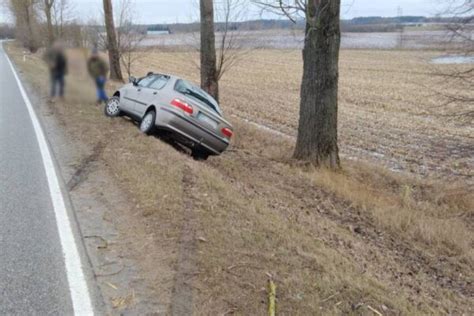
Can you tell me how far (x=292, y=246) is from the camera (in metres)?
4.93

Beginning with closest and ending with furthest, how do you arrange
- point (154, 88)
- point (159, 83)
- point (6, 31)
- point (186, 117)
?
point (6, 31) < point (154, 88) < point (159, 83) < point (186, 117)

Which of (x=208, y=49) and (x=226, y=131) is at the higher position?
(x=208, y=49)

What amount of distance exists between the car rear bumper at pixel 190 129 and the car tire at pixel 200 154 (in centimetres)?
20

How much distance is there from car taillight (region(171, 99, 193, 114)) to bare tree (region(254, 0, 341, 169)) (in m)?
2.39

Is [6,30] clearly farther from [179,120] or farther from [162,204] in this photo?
[179,120]

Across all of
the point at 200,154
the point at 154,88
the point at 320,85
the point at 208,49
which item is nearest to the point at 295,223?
the point at 154,88

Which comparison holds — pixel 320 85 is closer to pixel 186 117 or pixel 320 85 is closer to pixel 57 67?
pixel 186 117

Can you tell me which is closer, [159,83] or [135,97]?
[135,97]

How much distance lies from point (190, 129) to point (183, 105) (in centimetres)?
84

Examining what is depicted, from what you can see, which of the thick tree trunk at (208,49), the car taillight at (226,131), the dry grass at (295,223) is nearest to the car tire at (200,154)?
the dry grass at (295,223)

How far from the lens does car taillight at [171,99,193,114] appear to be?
7.89m

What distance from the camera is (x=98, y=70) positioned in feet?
4.07

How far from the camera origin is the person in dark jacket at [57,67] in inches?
47.5

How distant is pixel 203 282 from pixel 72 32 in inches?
115
